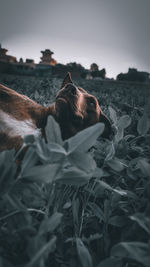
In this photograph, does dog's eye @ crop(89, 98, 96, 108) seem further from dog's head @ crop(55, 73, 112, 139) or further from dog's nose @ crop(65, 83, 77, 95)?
dog's nose @ crop(65, 83, 77, 95)

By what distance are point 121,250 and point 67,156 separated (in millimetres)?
286

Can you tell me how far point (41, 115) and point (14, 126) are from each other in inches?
12.6

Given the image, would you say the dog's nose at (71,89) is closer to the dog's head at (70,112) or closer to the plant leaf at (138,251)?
the dog's head at (70,112)

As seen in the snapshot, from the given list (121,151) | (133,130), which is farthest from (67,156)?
(133,130)

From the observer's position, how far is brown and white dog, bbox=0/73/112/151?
48.5 inches

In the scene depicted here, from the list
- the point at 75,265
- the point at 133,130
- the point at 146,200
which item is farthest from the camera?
the point at 133,130

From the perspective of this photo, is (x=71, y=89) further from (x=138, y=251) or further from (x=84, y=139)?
(x=138, y=251)

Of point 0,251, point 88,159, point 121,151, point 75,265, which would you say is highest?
point 88,159

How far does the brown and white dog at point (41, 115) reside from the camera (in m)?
1.23

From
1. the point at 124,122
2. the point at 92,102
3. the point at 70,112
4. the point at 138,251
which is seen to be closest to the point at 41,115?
the point at 70,112

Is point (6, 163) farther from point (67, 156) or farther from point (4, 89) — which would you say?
point (4, 89)

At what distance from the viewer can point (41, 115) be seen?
155 centimetres

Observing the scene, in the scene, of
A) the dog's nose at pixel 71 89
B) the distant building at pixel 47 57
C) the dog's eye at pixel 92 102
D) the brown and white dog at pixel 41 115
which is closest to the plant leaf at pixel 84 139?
the brown and white dog at pixel 41 115

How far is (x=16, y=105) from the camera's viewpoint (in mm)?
1557
